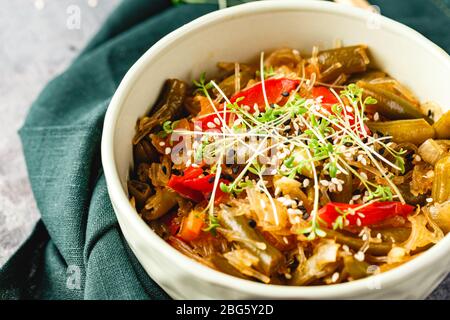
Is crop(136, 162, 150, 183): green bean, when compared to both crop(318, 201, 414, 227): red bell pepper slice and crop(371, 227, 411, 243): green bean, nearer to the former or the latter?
crop(318, 201, 414, 227): red bell pepper slice

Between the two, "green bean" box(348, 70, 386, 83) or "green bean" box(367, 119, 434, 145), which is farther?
"green bean" box(348, 70, 386, 83)

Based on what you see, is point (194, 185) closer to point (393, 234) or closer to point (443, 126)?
point (393, 234)

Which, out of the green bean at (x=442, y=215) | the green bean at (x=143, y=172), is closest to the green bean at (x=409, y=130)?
the green bean at (x=442, y=215)

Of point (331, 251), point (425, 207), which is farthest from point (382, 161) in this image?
point (331, 251)

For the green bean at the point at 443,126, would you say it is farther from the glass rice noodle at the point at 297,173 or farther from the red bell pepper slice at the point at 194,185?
the red bell pepper slice at the point at 194,185

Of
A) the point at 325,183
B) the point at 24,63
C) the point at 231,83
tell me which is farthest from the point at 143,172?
the point at 24,63

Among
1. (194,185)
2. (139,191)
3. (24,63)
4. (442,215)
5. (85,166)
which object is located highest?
(442,215)

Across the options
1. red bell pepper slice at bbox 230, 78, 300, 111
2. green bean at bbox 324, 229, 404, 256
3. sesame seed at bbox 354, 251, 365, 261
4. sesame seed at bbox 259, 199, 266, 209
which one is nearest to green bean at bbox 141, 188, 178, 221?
sesame seed at bbox 259, 199, 266, 209
